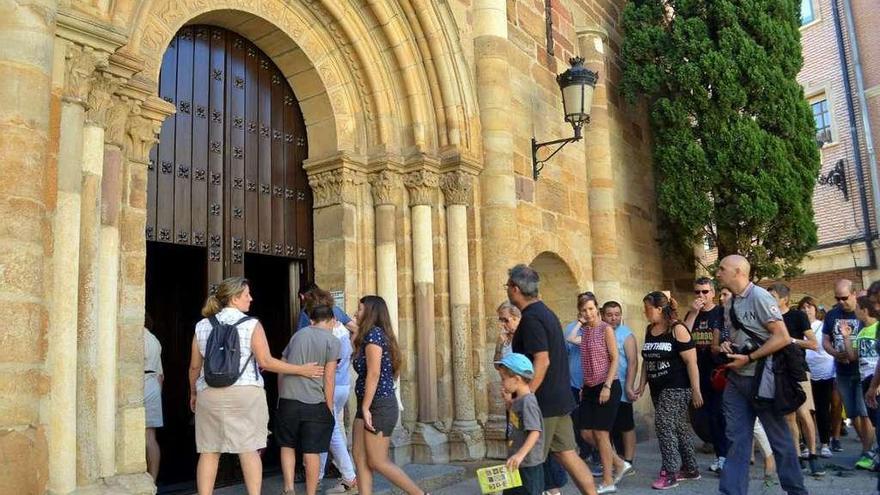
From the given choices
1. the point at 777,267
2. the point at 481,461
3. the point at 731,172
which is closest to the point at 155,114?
the point at 481,461

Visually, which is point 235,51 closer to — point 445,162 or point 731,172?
point 445,162

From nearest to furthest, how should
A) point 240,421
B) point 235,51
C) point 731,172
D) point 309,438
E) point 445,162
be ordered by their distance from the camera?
1. point 240,421
2. point 309,438
3. point 235,51
4. point 445,162
5. point 731,172

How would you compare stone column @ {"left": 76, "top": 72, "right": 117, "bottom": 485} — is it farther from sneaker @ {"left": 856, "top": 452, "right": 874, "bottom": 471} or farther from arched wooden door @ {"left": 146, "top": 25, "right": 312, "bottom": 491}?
sneaker @ {"left": 856, "top": 452, "right": 874, "bottom": 471}

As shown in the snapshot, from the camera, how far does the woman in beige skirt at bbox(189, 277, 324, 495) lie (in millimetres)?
4320

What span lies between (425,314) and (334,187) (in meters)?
1.54

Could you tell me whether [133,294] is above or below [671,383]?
above

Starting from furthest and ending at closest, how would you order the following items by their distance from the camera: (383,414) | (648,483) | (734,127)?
1. (734,127)
2. (648,483)
3. (383,414)

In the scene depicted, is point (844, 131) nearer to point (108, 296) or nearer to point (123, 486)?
point (108, 296)

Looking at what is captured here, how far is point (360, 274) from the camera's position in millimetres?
7312

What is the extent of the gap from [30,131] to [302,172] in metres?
3.60

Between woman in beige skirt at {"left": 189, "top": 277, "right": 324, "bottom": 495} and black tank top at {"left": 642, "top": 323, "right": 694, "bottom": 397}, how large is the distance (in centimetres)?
320

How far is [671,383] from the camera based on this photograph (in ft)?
20.0

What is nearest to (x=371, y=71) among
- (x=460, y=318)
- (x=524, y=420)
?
(x=460, y=318)

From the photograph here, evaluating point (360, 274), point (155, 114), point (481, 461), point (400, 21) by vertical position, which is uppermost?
point (400, 21)
